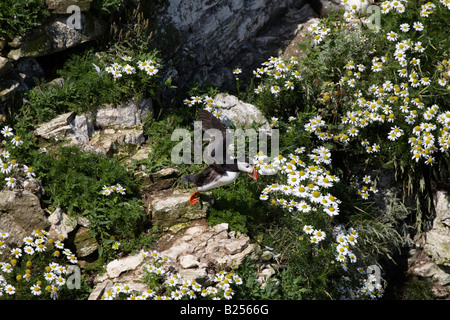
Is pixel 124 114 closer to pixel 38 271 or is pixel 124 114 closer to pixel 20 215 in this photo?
pixel 20 215

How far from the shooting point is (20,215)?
447 cm

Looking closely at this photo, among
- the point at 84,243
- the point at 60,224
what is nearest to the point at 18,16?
the point at 60,224

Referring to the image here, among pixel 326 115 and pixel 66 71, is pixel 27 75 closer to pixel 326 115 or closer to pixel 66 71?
pixel 66 71

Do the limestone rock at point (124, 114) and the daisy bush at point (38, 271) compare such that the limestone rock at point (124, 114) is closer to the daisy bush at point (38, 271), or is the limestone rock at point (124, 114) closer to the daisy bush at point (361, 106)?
the daisy bush at point (361, 106)

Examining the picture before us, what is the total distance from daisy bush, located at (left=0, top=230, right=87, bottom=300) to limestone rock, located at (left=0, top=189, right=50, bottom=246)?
0.08 m

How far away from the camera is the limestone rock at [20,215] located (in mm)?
4398

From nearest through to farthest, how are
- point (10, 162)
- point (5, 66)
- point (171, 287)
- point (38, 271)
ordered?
1. point (171, 287)
2. point (38, 271)
3. point (10, 162)
4. point (5, 66)

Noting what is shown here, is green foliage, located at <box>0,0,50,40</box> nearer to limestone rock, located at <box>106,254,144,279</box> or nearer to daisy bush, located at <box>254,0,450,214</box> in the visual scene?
limestone rock, located at <box>106,254,144,279</box>

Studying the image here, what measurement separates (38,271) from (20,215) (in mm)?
601

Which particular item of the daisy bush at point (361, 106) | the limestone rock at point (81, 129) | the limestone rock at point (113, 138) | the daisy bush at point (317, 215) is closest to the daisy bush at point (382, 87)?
the daisy bush at point (361, 106)

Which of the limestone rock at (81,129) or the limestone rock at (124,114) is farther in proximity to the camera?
the limestone rock at (124,114)

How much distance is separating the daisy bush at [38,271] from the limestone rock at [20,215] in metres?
0.08

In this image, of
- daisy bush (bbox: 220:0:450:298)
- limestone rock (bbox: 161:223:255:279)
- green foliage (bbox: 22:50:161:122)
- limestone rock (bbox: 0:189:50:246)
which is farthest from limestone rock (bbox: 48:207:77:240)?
daisy bush (bbox: 220:0:450:298)

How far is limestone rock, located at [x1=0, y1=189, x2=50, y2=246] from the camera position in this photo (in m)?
4.40
